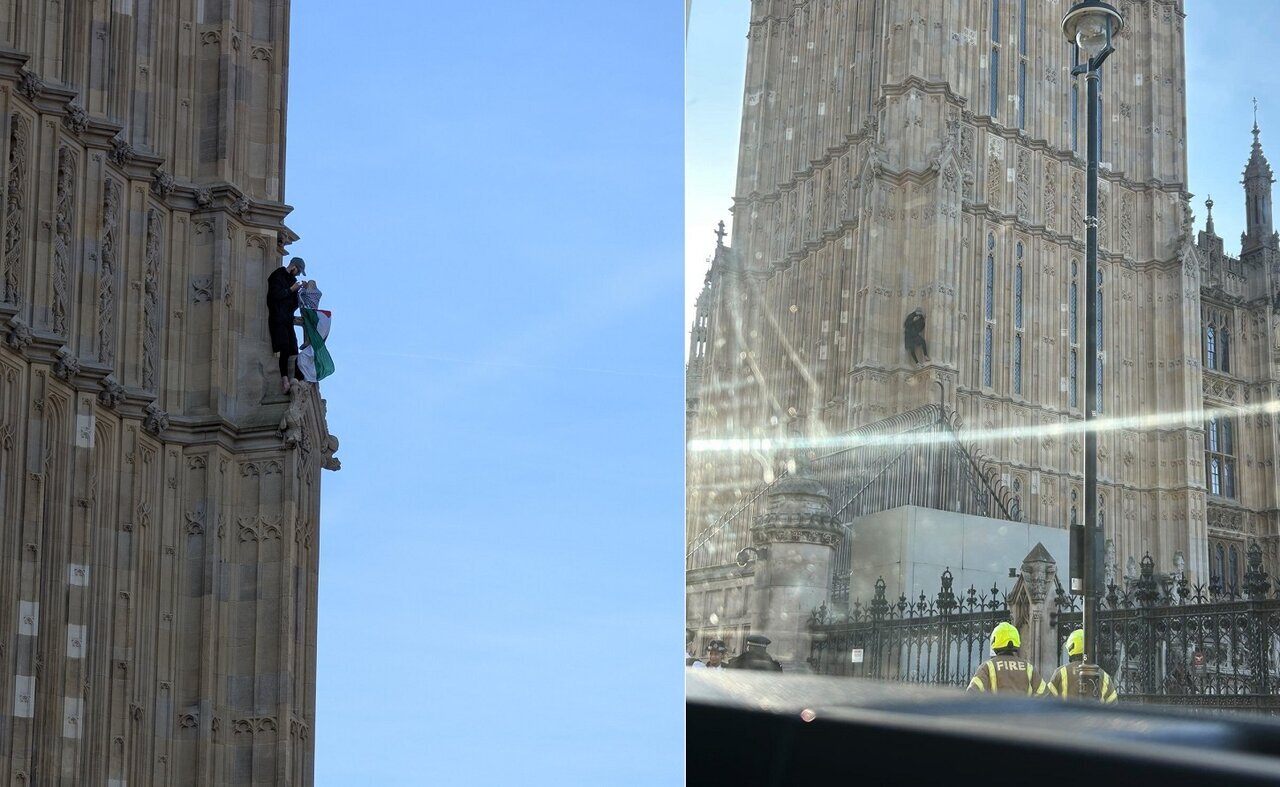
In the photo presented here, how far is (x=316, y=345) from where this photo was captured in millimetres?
15719

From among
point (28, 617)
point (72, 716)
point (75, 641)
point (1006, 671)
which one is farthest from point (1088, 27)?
point (28, 617)

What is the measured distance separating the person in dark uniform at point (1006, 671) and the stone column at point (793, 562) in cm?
325

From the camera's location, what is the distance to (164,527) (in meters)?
14.3

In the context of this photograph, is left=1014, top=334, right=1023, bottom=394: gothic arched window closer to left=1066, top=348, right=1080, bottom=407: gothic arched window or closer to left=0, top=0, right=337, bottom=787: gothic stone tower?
left=1066, top=348, right=1080, bottom=407: gothic arched window

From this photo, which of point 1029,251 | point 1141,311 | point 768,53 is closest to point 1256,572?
point 1141,311

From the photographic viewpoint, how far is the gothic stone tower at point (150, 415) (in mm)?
12109

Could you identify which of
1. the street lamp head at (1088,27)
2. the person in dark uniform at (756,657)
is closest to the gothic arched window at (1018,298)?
the street lamp head at (1088,27)

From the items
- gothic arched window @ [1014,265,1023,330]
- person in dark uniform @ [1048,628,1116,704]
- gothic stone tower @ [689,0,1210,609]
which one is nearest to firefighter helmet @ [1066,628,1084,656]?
person in dark uniform @ [1048,628,1116,704]

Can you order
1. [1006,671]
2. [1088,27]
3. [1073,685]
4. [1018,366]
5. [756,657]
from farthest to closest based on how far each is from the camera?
[756,657], [1018,366], [1088,27], [1006,671], [1073,685]

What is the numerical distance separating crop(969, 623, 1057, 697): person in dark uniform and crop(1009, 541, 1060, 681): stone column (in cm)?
11

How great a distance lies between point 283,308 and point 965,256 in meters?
14.8

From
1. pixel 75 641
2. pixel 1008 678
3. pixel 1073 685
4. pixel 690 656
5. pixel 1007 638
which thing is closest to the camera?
pixel 75 641

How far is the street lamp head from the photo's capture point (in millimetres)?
23216

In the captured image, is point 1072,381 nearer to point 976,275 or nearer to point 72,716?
point 976,275
